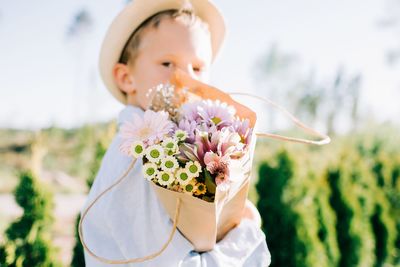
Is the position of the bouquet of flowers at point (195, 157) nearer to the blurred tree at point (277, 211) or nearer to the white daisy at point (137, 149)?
the white daisy at point (137, 149)

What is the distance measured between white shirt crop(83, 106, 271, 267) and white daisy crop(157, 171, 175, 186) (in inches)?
8.0

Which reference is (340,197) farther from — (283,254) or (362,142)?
(362,142)

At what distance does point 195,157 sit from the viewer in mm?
1166

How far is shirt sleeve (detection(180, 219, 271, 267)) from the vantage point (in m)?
1.30

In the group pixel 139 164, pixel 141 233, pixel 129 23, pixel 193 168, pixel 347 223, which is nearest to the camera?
pixel 193 168

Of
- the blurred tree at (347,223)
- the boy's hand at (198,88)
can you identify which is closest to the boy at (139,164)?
the boy's hand at (198,88)

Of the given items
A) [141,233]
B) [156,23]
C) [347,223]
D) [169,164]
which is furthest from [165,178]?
[347,223]

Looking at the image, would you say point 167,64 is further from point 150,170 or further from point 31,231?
point 31,231

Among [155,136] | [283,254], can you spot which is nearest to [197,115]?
[155,136]

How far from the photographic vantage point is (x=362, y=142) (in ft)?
72.9

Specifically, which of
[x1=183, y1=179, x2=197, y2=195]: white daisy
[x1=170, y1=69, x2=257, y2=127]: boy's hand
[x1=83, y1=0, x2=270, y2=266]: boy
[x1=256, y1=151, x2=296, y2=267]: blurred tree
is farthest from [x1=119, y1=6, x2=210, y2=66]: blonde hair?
[x1=256, y1=151, x2=296, y2=267]: blurred tree

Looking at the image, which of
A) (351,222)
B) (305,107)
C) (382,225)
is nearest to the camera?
(351,222)

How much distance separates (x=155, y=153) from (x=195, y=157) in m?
0.11

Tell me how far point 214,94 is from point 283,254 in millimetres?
2844
